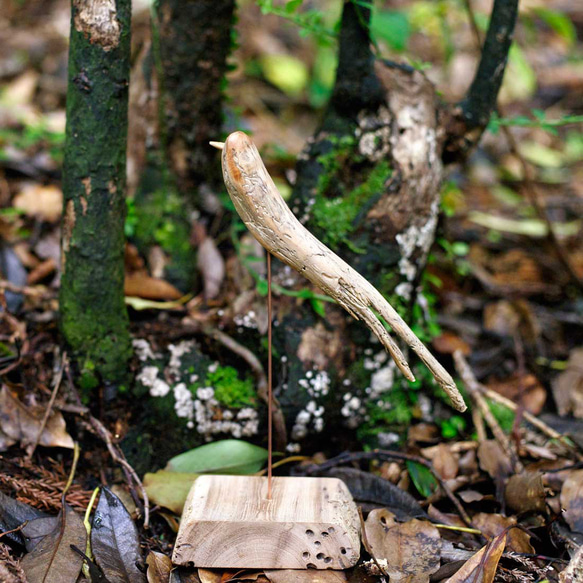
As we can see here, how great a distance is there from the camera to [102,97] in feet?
5.39

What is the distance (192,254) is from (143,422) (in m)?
0.81

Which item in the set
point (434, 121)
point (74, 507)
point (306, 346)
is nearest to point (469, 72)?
point (434, 121)

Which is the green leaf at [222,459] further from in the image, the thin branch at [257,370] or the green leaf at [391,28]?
the green leaf at [391,28]

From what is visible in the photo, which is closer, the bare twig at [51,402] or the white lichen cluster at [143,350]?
the bare twig at [51,402]

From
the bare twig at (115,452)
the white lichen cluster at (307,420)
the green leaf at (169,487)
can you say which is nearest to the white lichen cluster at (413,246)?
the white lichen cluster at (307,420)

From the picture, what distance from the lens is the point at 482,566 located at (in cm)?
151

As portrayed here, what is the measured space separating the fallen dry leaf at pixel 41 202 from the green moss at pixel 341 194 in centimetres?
144

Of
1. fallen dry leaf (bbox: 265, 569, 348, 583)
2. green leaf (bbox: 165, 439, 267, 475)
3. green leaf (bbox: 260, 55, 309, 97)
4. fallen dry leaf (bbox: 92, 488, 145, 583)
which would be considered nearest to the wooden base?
fallen dry leaf (bbox: 265, 569, 348, 583)

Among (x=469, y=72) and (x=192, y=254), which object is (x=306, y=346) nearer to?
(x=192, y=254)

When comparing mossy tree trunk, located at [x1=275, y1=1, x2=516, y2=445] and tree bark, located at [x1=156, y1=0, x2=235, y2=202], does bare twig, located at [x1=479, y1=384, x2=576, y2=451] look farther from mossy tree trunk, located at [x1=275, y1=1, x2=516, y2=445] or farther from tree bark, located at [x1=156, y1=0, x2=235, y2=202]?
tree bark, located at [x1=156, y1=0, x2=235, y2=202]

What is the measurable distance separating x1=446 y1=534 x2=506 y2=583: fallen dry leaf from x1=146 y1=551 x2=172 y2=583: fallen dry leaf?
738 millimetres

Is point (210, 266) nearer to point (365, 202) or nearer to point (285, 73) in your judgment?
point (365, 202)

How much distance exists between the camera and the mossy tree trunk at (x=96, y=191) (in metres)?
1.60

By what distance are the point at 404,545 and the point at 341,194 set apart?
46.7 inches
